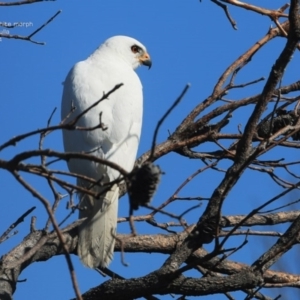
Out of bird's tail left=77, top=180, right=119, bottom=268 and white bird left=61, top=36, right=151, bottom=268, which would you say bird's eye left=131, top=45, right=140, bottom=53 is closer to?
white bird left=61, top=36, right=151, bottom=268

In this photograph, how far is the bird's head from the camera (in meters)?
6.94

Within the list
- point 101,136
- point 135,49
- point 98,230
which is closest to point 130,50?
point 135,49

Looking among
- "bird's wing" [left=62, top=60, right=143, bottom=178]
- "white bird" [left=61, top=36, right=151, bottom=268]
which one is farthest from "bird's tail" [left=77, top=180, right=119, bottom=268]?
"bird's wing" [left=62, top=60, right=143, bottom=178]

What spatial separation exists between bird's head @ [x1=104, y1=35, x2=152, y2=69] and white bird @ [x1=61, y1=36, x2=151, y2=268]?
81 centimetres

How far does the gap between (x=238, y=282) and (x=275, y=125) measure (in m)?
1.59

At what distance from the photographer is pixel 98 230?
16.6 ft

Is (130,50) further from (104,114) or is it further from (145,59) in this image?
(104,114)

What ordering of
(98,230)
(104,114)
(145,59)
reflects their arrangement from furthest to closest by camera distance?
(145,59)
(104,114)
(98,230)

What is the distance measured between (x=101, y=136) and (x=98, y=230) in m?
0.65

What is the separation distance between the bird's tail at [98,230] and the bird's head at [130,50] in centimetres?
210

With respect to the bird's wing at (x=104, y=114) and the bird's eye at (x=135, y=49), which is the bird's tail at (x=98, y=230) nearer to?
the bird's wing at (x=104, y=114)

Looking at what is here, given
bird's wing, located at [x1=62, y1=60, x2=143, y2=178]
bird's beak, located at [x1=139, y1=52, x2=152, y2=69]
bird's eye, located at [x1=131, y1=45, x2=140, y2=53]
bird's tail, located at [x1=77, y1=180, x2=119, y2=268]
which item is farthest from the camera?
bird's beak, located at [x1=139, y1=52, x2=152, y2=69]

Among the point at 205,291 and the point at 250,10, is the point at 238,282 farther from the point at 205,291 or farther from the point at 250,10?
the point at 250,10

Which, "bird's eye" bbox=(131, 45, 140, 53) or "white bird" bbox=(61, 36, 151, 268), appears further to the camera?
"bird's eye" bbox=(131, 45, 140, 53)
